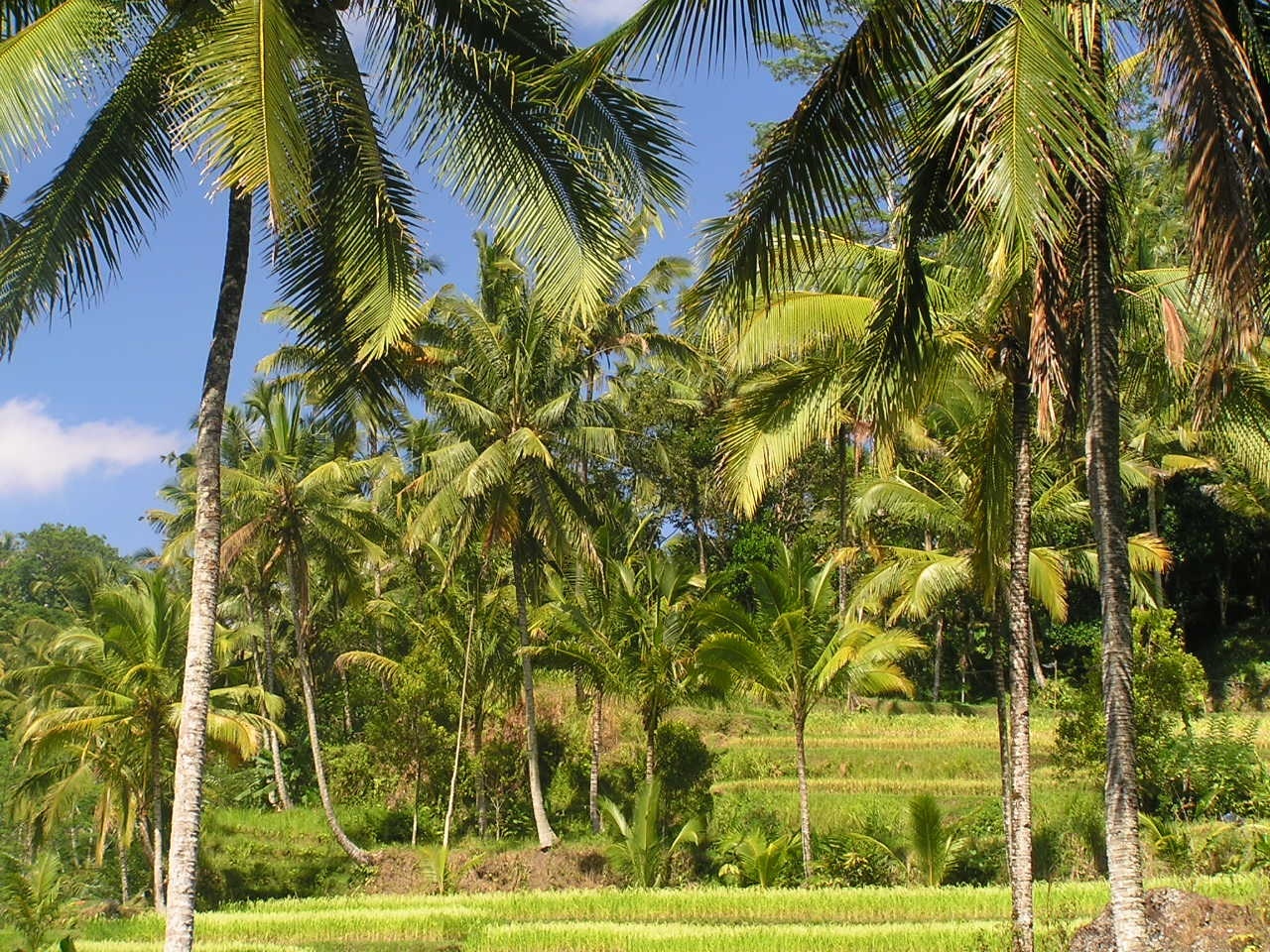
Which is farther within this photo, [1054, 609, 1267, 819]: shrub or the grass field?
[1054, 609, 1267, 819]: shrub

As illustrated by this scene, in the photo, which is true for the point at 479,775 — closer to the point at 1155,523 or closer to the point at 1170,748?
the point at 1170,748

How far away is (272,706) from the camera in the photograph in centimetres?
2541

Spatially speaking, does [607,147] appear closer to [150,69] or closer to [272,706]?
[150,69]

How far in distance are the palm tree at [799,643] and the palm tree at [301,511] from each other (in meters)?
8.40

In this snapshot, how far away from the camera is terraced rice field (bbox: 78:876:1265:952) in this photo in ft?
37.3

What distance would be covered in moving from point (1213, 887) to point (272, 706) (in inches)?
744

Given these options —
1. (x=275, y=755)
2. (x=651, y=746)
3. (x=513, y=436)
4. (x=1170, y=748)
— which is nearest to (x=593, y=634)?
(x=651, y=746)

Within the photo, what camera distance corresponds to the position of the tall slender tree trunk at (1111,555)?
6133mm

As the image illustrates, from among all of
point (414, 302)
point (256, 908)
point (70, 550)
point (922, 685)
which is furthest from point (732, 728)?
point (70, 550)

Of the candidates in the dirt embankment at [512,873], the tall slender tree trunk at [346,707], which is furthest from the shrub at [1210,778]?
the tall slender tree trunk at [346,707]

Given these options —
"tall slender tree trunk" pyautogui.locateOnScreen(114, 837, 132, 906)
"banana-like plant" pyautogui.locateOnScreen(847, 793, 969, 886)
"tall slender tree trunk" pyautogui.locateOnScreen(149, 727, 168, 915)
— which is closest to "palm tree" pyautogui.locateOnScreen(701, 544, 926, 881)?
"banana-like plant" pyautogui.locateOnScreen(847, 793, 969, 886)

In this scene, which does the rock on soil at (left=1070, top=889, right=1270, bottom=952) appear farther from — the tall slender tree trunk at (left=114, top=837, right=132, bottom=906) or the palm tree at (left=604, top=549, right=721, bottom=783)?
the tall slender tree trunk at (left=114, top=837, right=132, bottom=906)

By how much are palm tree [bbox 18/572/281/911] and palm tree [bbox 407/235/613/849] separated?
4621 mm

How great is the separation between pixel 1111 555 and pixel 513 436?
16569 mm
